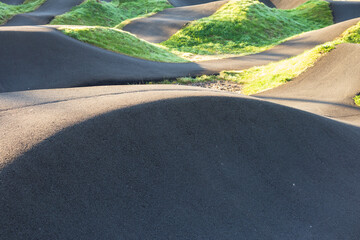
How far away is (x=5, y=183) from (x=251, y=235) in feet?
9.70

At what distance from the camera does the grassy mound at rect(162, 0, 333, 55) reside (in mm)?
22062

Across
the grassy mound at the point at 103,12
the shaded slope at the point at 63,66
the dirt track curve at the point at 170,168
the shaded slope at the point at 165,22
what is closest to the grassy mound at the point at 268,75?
the shaded slope at the point at 63,66

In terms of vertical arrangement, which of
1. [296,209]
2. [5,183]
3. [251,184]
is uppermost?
[5,183]

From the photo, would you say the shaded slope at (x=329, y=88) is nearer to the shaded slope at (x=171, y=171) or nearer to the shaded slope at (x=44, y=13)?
the shaded slope at (x=171, y=171)

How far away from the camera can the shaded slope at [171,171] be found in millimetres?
3465

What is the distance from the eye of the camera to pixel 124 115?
15.6 ft

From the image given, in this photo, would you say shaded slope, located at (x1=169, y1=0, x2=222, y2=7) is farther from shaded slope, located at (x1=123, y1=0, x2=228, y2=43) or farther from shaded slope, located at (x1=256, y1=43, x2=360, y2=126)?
shaded slope, located at (x1=256, y1=43, x2=360, y2=126)

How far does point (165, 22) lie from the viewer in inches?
1073

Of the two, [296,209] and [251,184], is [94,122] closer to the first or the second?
[251,184]

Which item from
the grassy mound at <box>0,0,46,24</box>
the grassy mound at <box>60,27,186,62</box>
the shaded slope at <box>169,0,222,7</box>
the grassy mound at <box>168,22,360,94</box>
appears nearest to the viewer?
the grassy mound at <box>168,22,360,94</box>

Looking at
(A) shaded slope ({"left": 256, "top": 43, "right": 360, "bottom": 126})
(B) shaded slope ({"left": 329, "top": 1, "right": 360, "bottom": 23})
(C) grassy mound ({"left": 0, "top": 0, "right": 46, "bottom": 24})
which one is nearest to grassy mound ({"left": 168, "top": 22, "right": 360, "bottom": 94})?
(A) shaded slope ({"left": 256, "top": 43, "right": 360, "bottom": 126})

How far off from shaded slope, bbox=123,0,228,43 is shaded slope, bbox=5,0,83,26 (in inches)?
298

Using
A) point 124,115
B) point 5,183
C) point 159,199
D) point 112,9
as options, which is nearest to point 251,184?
point 159,199

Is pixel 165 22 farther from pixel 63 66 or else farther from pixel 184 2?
pixel 63 66
